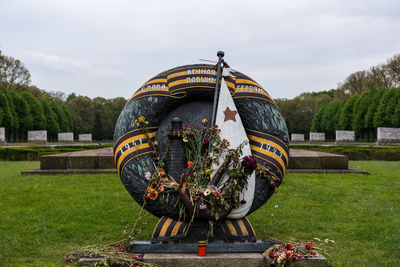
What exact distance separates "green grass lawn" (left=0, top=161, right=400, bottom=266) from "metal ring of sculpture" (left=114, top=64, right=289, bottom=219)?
1.05m

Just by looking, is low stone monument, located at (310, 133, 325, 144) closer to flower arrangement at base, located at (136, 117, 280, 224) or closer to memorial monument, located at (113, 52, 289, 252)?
memorial monument, located at (113, 52, 289, 252)

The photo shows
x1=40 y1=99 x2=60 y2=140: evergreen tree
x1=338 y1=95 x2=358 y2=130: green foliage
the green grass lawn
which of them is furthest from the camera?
x1=40 y1=99 x2=60 y2=140: evergreen tree

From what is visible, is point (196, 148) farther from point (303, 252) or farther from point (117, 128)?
point (303, 252)

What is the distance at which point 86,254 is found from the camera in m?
3.95

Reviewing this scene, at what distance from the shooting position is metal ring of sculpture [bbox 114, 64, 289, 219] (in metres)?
4.48

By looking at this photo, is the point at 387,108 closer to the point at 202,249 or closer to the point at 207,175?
the point at 207,175

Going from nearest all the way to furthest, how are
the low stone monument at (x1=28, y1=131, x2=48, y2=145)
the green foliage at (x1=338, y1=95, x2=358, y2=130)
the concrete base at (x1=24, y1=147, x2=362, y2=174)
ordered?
the concrete base at (x1=24, y1=147, x2=362, y2=174)
the low stone monument at (x1=28, y1=131, x2=48, y2=145)
the green foliage at (x1=338, y1=95, x2=358, y2=130)

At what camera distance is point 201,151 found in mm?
4457

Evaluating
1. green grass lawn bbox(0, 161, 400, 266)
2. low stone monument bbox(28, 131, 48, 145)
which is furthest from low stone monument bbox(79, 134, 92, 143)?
green grass lawn bbox(0, 161, 400, 266)

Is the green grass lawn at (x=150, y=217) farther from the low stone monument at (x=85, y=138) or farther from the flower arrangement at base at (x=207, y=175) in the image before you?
the low stone monument at (x=85, y=138)

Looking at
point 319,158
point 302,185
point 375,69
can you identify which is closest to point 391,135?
point 375,69

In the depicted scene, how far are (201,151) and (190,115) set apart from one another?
0.51 metres

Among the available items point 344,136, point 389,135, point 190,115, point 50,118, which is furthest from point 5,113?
point 190,115

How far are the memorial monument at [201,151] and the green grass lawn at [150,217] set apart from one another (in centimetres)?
99
